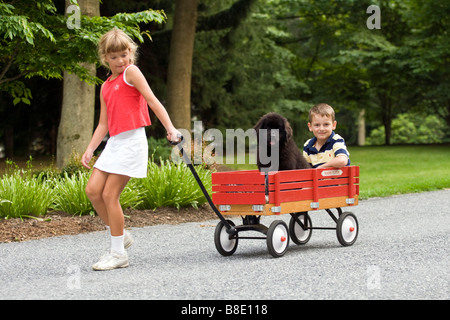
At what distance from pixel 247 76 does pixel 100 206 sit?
19.9 m

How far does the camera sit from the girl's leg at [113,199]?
17.5 ft

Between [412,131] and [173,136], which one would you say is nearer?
[173,136]

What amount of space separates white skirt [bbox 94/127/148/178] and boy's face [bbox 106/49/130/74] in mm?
561

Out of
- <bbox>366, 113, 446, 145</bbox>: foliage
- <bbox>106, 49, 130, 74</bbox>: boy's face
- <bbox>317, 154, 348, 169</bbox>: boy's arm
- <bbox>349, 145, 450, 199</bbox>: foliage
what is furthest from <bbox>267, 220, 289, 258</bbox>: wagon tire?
<bbox>366, 113, 446, 145</bbox>: foliage

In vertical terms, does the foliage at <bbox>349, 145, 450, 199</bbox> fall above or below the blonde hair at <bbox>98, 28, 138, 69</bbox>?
below

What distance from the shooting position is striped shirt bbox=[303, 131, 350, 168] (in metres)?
6.52

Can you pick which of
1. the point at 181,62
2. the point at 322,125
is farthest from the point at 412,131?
the point at 322,125

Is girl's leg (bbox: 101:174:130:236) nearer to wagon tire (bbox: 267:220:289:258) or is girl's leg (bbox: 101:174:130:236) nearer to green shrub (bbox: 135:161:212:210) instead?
wagon tire (bbox: 267:220:289:258)

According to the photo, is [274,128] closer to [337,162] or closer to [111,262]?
[337,162]

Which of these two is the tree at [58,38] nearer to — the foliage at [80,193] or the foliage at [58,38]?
the foliage at [58,38]

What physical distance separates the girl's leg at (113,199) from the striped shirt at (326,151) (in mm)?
2180

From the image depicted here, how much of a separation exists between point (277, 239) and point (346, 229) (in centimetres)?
104

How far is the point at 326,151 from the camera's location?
21.7 ft

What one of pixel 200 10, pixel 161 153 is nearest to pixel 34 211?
pixel 161 153
